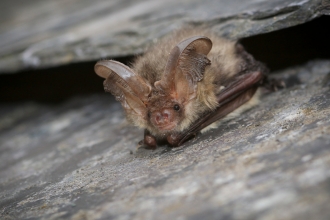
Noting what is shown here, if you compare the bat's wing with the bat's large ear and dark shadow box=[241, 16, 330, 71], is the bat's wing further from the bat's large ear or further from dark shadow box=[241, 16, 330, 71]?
dark shadow box=[241, 16, 330, 71]

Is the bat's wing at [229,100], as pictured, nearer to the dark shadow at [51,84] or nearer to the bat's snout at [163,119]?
the bat's snout at [163,119]

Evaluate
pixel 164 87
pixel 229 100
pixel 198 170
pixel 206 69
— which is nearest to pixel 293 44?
pixel 229 100

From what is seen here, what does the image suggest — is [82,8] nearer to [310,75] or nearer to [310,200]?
[310,75]

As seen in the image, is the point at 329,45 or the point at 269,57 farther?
the point at 269,57

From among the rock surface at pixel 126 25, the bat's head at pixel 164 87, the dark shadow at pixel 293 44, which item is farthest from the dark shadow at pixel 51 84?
the bat's head at pixel 164 87

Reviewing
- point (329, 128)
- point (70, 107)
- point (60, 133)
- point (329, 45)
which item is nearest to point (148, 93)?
point (329, 128)

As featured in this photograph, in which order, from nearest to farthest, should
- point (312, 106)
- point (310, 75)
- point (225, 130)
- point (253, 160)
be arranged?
point (253, 160) < point (312, 106) < point (225, 130) < point (310, 75)

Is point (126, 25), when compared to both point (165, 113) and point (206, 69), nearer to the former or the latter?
point (206, 69)
